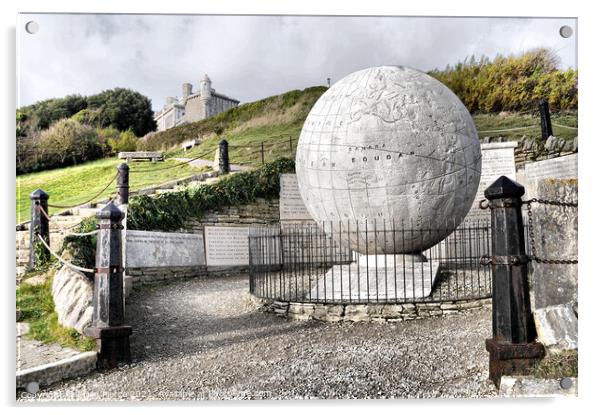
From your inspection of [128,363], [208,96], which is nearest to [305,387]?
[128,363]

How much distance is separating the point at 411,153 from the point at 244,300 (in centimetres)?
317

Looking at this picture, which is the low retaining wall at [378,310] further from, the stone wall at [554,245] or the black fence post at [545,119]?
the black fence post at [545,119]

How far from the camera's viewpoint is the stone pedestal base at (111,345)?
5379mm

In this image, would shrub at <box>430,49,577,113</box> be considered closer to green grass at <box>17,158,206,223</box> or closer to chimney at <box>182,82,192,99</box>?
chimney at <box>182,82,192,99</box>

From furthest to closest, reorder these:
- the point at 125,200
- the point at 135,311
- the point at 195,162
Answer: the point at 195,162 → the point at 125,200 → the point at 135,311

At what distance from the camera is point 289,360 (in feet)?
18.1

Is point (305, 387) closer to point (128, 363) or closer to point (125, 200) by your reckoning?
point (128, 363)

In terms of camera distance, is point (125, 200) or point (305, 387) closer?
point (305, 387)

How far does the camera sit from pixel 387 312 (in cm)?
688

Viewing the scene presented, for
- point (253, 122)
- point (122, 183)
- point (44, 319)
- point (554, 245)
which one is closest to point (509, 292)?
point (554, 245)

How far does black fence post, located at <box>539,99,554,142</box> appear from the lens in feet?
30.9

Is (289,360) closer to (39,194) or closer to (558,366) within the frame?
(558,366)

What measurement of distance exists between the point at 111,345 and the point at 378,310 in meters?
3.05

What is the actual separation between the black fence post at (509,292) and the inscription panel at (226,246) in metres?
7.87
